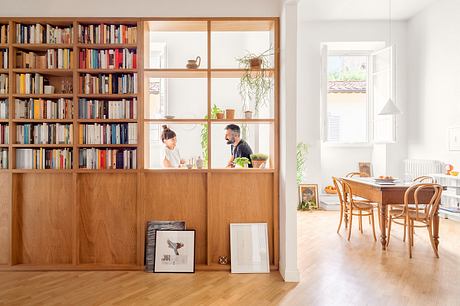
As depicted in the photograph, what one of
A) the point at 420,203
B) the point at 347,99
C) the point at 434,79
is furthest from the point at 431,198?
the point at 347,99

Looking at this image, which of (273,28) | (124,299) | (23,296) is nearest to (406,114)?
(273,28)

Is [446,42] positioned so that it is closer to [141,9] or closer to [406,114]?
[406,114]

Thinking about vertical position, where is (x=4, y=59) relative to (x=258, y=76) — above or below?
above

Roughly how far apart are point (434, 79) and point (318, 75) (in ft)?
7.85

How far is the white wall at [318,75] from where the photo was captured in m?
8.16

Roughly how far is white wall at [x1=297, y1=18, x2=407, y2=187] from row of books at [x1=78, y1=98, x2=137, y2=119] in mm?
4973

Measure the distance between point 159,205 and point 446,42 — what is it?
661 cm

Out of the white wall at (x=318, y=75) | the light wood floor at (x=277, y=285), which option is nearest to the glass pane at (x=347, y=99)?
the white wall at (x=318, y=75)

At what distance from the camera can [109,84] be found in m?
3.97

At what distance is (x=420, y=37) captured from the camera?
7781mm

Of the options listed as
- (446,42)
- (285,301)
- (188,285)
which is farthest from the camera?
(446,42)

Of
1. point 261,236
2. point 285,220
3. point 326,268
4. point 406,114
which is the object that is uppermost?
point 406,114

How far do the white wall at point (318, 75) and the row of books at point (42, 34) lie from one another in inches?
213

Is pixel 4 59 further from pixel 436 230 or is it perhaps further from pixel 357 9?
pixel 357 9
